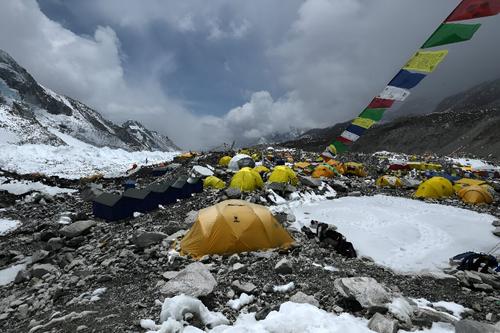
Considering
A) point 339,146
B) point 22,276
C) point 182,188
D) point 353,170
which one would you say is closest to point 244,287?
point 339,146

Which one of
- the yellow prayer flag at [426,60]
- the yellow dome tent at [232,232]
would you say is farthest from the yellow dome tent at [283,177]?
the yellow prayer flag at [426,60]

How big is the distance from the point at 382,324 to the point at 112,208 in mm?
10920

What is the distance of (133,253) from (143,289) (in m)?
2.40

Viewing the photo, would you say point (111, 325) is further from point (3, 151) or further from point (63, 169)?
point (3, 151)

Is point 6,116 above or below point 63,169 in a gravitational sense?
above

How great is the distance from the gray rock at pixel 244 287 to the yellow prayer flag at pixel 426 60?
4735 mm

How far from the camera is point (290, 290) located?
20.1 feet

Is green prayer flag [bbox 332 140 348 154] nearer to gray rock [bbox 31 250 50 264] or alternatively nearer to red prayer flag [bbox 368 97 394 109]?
red prayer flag [bbox 368 97 394 109]

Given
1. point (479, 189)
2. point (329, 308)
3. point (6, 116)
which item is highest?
point (6, 116)

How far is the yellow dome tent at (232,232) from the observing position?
27.0ft

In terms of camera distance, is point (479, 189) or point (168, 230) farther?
point (479, 189)

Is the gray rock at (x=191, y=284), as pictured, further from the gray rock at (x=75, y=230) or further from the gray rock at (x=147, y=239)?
the gray rock at (x=75, y=230)

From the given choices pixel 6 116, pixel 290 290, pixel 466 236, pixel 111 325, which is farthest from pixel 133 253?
pixel 6 116

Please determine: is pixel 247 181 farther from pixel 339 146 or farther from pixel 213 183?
pixel 339 146
